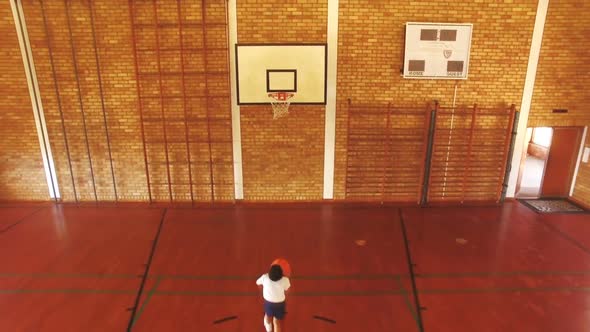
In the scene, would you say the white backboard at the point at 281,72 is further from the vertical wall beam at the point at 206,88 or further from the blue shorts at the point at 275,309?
the blue shorts at the point at 275,309

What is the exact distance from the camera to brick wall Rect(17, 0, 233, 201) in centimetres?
736

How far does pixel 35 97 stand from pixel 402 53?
25.1ft

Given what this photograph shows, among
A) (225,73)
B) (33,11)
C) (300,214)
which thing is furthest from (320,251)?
(33,11)

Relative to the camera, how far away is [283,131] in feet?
26.2

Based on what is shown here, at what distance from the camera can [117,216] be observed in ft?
25.2

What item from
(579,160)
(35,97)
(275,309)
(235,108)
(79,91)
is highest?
(79,91)

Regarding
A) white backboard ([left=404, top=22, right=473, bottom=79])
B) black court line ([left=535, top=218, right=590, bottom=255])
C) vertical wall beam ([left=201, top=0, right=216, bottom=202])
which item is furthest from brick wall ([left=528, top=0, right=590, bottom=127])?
vertical wall beam ([left=201, top=0, right=216, bottom=202])

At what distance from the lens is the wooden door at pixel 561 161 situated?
8430 mm

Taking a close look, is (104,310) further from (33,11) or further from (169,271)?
(33,11)

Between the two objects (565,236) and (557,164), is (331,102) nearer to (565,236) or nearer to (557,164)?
(565,236)

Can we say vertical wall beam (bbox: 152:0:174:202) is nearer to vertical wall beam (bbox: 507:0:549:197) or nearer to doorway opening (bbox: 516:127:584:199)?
vertical wall beam (bbox: 507:0:549:197)

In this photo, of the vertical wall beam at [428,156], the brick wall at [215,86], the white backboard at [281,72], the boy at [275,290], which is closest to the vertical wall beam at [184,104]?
the brick wall at [215,86]

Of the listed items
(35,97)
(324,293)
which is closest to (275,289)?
(324,293)

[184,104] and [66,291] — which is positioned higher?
[184,104]
